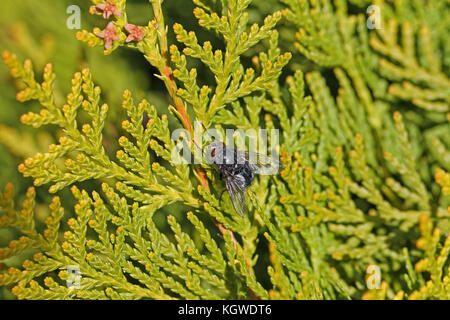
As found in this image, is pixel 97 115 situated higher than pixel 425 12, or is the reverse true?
pixel 425 12

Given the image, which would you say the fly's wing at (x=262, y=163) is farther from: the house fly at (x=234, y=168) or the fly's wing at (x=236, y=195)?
the fly's wing at (x=236, y=195)

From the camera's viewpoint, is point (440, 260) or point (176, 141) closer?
point (440, 260)

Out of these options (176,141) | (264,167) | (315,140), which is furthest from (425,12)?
(176,141)

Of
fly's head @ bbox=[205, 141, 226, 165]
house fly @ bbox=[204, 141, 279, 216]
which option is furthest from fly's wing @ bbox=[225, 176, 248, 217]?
fly's head @ bbox=[205, 141, 226, 165]

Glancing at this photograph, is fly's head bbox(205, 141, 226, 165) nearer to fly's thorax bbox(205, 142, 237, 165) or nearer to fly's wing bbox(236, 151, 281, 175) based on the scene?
fly's thorax bbox(205, 142, 237, 165)

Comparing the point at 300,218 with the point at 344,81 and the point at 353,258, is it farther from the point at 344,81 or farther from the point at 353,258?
the point at 344,81

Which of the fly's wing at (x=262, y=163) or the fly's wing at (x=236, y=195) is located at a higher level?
the fly's wing at (x=262, y=163)

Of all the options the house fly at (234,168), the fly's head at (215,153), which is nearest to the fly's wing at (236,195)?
the house fly at (234,168)
